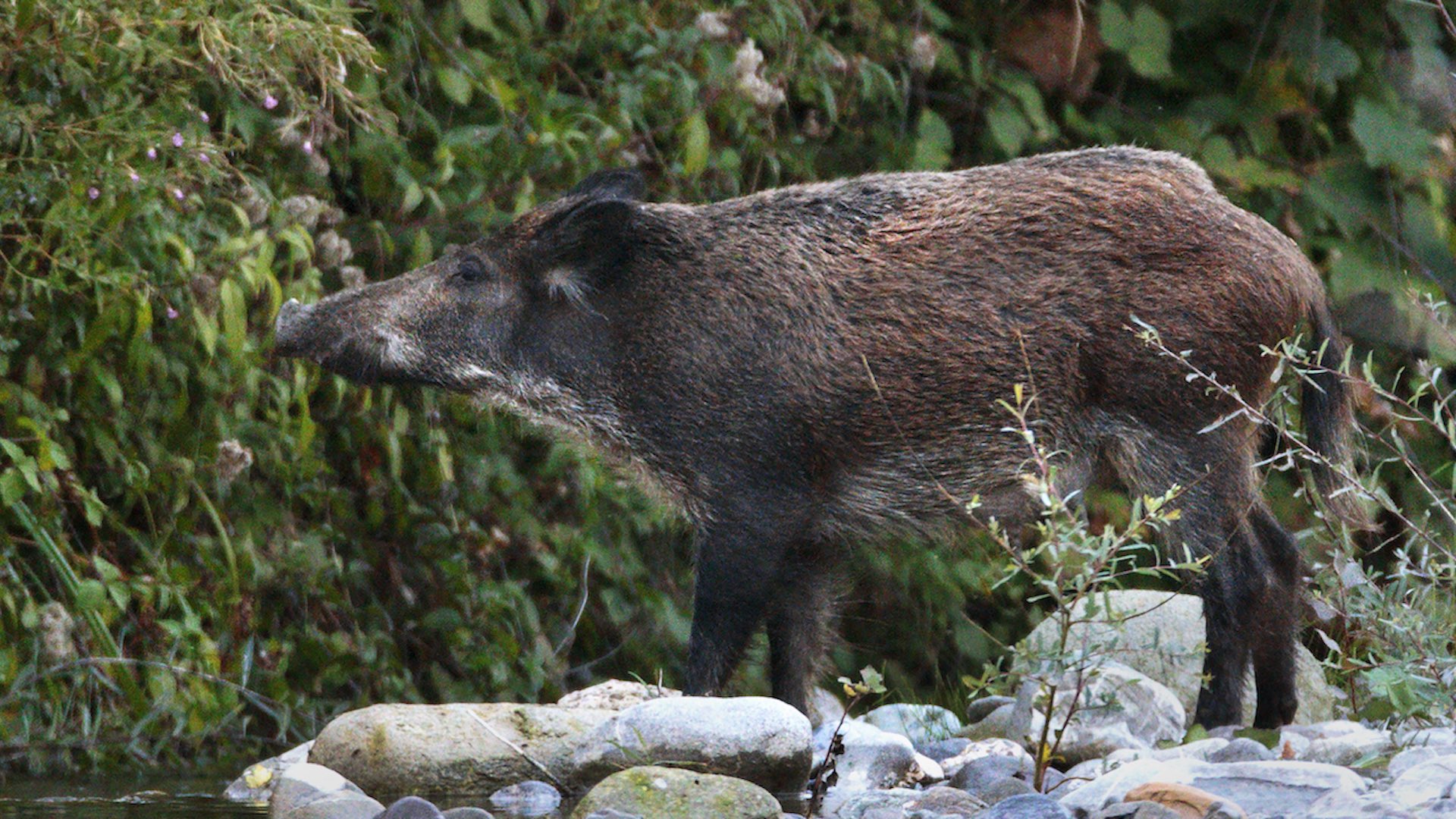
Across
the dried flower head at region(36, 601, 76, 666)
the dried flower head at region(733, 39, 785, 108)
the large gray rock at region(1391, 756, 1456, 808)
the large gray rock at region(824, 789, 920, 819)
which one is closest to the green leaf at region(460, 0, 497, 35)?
the dried flower head at region(733, 39, 785, 108)

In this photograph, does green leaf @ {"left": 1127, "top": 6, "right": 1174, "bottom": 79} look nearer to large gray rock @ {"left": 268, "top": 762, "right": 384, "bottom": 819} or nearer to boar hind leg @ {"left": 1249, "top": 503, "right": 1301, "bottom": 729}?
boar hind leg @ {"left": 1249, "top": 503, "right": 1301, "bottom": 729}

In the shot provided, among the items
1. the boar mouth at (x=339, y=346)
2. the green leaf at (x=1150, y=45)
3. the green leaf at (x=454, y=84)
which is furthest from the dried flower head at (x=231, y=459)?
the green leaf at (x=1150, y=45)

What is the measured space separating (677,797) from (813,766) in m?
0.80

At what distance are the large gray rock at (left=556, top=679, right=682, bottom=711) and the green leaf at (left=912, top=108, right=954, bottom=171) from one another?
9.97 ft

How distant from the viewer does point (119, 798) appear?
14.4 feet

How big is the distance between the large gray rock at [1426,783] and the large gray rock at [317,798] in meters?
1.88

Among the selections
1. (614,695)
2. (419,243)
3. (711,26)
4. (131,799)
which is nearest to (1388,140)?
(711,26)

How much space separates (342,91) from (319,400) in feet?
4.80

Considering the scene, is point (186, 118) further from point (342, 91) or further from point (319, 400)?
point (319, 400)

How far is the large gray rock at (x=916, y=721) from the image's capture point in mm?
4887

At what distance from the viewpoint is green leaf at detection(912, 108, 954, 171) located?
7309 millimetres

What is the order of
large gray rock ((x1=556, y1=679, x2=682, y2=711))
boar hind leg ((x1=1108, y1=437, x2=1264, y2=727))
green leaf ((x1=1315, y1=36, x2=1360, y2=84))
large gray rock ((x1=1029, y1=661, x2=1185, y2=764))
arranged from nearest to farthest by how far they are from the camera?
large gray rock ((x1=1029, y1=661, x2=1185, y2=764))
large gray rock ((x1=556, y1=679, x2=682, y2=711))
boar hind leg ((x1=1108, y1=437, x2=1264, y2=727))
green leaf ((x1=1315, y1=36, x2=1360, y2=84))

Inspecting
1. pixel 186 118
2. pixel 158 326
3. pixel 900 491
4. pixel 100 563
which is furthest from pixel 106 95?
pixel 900 491

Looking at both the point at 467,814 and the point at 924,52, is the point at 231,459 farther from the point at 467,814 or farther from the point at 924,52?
the point at 924,52
